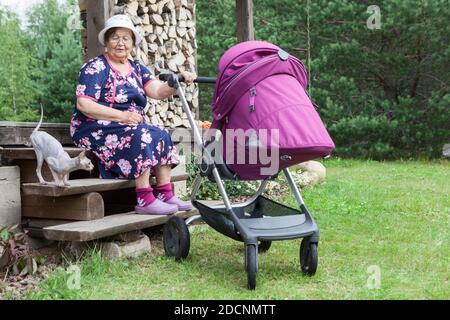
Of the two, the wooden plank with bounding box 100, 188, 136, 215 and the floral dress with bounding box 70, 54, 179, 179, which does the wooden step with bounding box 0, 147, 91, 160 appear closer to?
the floral dress with bounding box 70, 54, 179, 179

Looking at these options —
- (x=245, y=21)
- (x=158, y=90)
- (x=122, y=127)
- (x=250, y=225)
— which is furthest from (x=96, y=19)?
(x=250, y=225)

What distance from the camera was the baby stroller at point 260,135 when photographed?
2.80 m

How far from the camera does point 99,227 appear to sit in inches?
125

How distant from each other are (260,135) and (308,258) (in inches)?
28.7

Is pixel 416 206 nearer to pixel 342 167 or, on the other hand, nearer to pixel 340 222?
pixel 340 222

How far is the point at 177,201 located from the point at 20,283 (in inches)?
44.8

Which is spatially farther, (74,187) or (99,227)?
(74,187)

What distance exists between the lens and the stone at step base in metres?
3.34

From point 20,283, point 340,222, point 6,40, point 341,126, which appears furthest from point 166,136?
point 6,40

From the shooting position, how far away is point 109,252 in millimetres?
3355

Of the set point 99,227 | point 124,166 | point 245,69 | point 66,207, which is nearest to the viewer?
point 245,69

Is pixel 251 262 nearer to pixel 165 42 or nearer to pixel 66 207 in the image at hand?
pixel 66 207

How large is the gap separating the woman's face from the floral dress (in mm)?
76

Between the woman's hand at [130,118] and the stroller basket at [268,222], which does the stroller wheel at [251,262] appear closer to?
the stroller basket at [268,222]
